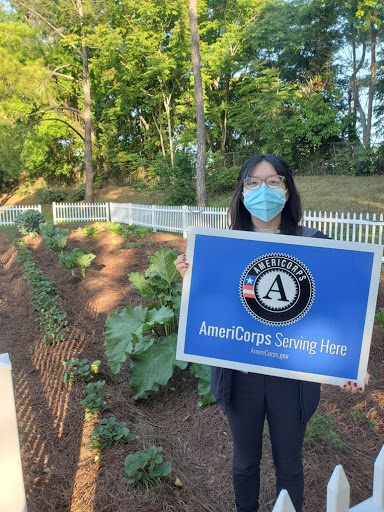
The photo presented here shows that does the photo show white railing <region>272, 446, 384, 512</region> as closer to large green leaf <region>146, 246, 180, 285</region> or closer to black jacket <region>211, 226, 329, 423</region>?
black jacket <region>211, 226, 329, 423</region>

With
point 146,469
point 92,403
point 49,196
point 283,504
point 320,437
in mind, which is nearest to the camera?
Answer: point 283,504

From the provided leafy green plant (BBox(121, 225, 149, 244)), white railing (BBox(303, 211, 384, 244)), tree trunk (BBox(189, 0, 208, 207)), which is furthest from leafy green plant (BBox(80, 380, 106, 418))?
tree trunk (BBox(189, 0, 208, 207))

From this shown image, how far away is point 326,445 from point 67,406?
2148mm

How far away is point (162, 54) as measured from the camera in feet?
82.2

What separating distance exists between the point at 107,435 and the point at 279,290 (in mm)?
1844

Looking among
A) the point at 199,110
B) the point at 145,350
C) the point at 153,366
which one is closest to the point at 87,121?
the point at 199,110

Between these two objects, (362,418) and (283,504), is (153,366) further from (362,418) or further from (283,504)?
(283,504)

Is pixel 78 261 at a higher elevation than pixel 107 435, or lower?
higher

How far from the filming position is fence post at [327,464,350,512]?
141cm

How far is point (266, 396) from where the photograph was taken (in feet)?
6.03

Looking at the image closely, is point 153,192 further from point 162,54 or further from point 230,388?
point 230,388

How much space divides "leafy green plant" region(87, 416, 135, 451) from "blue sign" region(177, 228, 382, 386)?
137cm

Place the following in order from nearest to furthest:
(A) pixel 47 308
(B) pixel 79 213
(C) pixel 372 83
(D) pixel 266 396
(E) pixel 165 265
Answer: (D) pixel 266 396
(E) pixel 165 265
(A) pixel 47 308
(B) pixel 79 213
(C) pixel 372 83

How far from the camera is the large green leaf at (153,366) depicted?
347cm
